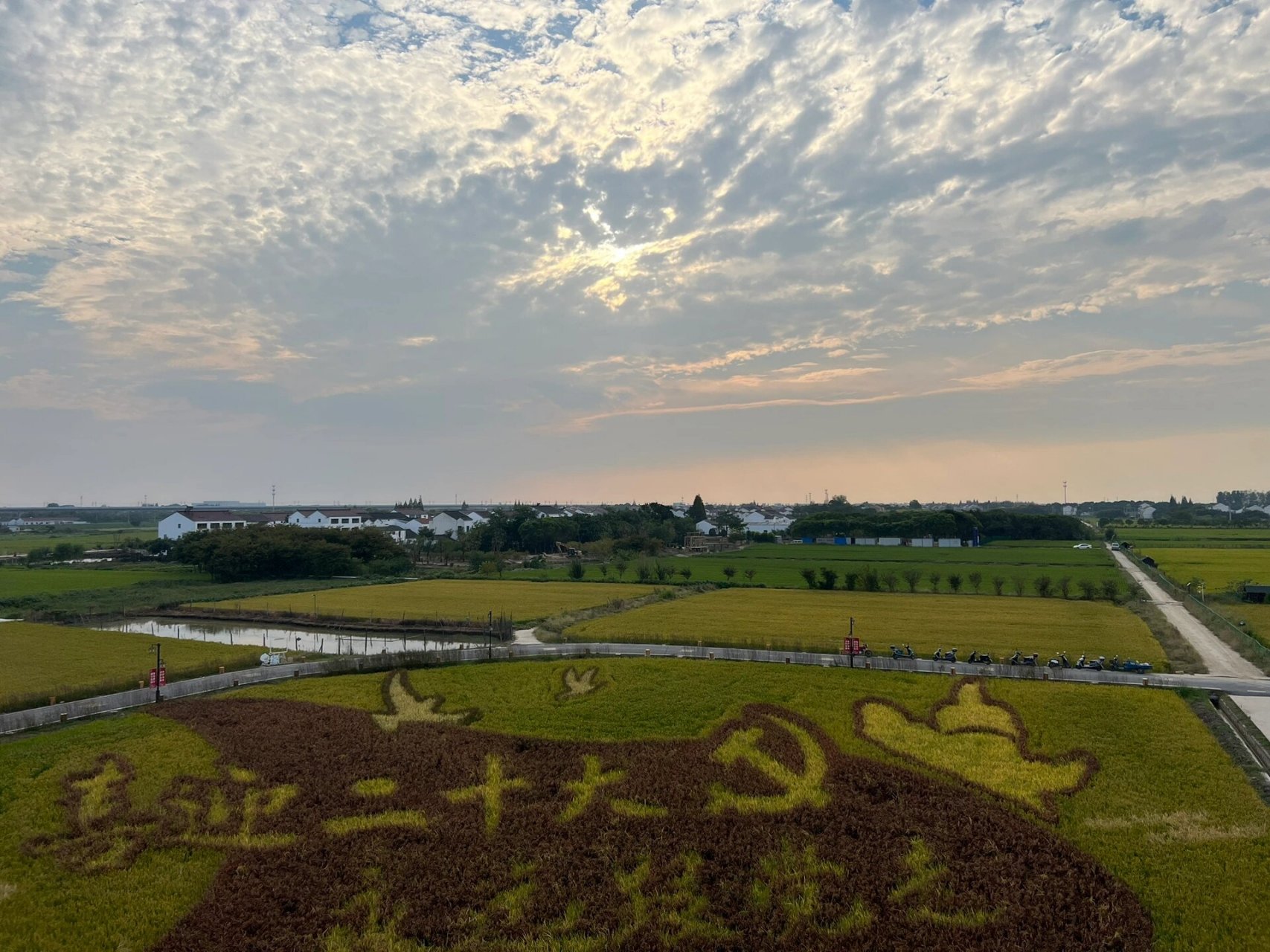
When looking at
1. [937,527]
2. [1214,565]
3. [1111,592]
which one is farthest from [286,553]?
[937,527]

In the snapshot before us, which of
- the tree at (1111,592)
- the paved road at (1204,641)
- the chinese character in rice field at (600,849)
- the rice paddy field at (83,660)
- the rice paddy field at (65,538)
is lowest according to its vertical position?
the chinese character in rice field at (600,849)

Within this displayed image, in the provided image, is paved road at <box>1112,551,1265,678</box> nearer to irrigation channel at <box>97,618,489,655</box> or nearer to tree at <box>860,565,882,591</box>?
tree at <box>860,565,882,591</box>

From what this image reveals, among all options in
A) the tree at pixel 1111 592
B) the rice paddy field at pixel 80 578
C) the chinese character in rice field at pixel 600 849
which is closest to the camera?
the chinese character in rice field at pixel 600 849

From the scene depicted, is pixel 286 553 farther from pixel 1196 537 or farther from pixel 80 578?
pixel 1196 537

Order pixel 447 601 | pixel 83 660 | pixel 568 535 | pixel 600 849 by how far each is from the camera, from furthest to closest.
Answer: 1. pixel 568 535
2. pixel 447 601
3. pixel 83 660
4. pixel 600 849

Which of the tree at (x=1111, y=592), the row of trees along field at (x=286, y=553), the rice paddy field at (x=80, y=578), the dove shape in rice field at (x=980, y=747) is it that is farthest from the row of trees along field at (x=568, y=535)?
the dove shape in rice field at (x=980, y=747)

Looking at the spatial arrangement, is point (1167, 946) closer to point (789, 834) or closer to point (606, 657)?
point (789, 834)

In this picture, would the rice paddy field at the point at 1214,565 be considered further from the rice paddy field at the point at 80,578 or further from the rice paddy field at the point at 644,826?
the rice paddy field at the point at 80,578

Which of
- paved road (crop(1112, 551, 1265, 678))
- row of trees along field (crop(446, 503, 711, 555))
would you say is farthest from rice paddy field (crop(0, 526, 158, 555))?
paved road (crop(1112, 551, 1265, 678))
